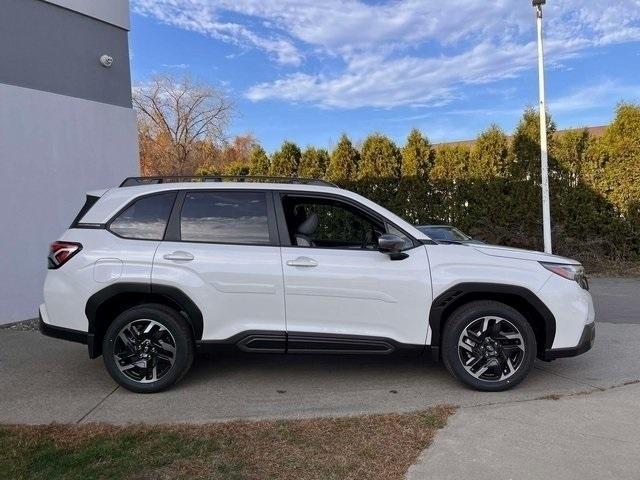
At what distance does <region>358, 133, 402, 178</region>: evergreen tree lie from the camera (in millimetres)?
14344

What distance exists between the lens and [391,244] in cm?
444

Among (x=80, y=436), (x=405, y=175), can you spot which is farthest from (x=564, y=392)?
(x=405, y=175)

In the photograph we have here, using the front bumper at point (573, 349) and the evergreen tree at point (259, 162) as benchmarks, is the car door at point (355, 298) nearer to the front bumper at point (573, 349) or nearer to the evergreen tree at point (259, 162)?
the front bumper at point (573, 349)

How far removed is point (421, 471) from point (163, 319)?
2.47 metres

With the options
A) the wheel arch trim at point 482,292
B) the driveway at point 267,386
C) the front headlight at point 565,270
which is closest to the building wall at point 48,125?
the driveway at point 267,386

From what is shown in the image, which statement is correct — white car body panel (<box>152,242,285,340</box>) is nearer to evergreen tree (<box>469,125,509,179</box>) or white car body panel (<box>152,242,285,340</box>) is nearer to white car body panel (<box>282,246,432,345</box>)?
white car body panel (<box>282,246,432,345</box>)

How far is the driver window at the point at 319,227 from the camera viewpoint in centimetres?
482

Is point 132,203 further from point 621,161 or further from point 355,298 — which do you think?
point 621,161

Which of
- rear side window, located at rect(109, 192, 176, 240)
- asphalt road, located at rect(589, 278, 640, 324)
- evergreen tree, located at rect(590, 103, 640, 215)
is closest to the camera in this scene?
rear side window, located at rect(109, 192, 176, 240)

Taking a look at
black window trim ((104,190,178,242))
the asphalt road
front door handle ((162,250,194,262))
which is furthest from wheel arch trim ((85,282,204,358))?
the asphalt road

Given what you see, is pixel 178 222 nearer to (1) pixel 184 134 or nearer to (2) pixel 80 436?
(2) pixel 80 436

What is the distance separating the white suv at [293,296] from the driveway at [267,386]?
0.28m

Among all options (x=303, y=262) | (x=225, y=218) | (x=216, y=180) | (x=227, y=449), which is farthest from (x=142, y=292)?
(x=227, y=449)

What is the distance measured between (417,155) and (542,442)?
10.9m
